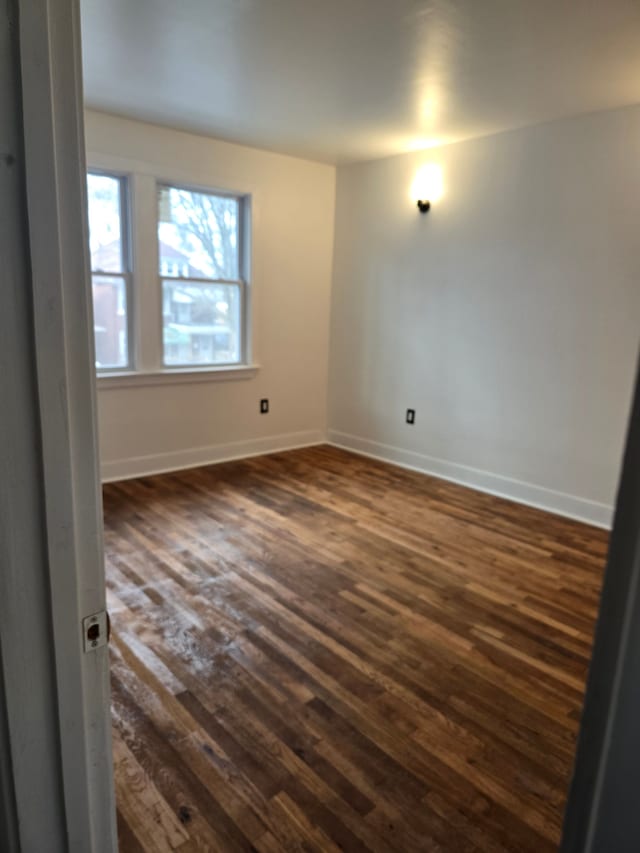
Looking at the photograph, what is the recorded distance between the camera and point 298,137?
13.5 ft

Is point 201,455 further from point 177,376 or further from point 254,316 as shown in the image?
point 254,316

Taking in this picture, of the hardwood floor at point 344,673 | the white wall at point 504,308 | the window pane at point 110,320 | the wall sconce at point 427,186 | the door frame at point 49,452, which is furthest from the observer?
the wall sconce at point 427,186

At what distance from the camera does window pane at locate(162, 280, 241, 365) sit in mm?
4336

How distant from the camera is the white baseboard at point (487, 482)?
3.75 metres

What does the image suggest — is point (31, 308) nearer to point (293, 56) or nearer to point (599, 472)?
point (293, 56)

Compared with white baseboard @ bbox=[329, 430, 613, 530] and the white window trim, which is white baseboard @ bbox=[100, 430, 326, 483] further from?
the white window trim

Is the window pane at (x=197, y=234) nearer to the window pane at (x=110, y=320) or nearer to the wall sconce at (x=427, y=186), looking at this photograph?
the window pane at (x=110, y=320)

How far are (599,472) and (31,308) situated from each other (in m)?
3.72

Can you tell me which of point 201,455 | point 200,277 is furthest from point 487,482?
point 200,277

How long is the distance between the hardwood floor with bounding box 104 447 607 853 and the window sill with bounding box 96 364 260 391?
2.80 ft

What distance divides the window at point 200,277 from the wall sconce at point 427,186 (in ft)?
4.57

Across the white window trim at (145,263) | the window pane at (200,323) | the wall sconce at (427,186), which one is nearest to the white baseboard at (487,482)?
the window pane at (200,323)

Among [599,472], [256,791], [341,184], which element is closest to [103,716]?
[256,791]

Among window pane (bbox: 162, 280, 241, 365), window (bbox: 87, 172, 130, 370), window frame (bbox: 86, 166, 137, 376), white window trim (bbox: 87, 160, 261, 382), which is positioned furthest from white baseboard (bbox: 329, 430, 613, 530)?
window (bbox: 87, 172, 130, 370)
